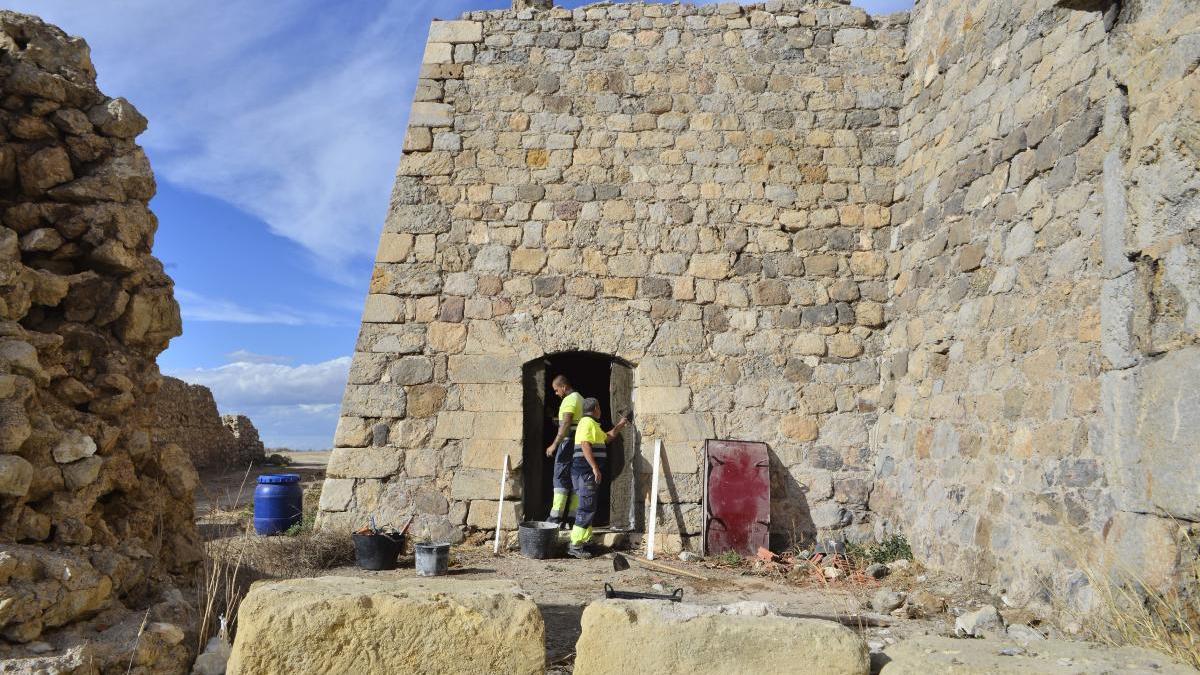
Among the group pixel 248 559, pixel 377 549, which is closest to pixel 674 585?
pixel 377 549

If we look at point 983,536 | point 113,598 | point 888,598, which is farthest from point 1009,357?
point 113,598

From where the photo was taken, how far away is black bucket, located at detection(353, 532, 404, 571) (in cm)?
657

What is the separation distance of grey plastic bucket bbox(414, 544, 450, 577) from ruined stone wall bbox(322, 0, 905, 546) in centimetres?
117

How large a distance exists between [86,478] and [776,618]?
273cm

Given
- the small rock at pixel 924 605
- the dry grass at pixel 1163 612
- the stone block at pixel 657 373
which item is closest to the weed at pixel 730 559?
the stone block at pixel 657 373

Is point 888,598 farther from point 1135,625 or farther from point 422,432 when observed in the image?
point 422,432

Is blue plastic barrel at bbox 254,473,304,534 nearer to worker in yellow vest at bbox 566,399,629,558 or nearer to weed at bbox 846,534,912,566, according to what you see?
worker in yellow vest at bbox 566,399,629,558

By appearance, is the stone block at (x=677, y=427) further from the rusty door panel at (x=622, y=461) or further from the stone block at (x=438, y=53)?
the stone block at (x=438, y=53)

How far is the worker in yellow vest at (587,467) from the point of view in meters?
7.43

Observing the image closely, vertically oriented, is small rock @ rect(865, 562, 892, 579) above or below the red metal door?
below

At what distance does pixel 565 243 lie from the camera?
798cm

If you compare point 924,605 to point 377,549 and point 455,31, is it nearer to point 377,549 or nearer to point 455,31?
point 377,549

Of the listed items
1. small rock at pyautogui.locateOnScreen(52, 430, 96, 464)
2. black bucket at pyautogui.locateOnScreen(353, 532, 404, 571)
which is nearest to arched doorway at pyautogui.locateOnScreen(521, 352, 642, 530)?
black bucket at pyautogui.locateOnScreen(353, 532, 404, 571)

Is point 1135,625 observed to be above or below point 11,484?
below
